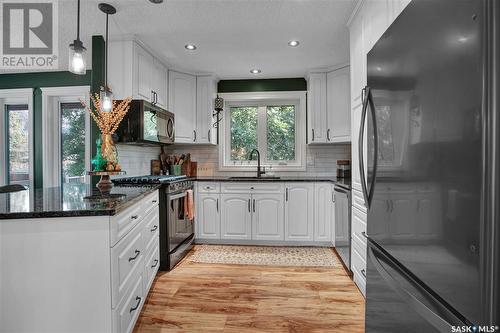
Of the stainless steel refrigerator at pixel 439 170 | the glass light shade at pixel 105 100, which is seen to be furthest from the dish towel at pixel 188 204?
the stainless steel refrigerator at pixel 439 170

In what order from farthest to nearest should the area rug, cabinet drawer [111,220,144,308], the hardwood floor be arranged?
the area rug
the hardwood floor
cabinet drawer [111,220,144,308]

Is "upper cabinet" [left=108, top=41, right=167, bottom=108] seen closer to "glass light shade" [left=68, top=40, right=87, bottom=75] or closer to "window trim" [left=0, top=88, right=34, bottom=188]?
"glass light shade" [left=68, top=40, right=87, bottom=75]

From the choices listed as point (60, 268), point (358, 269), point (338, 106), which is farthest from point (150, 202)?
point (338, 106)

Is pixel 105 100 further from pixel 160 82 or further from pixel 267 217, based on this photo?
pixel 267 217

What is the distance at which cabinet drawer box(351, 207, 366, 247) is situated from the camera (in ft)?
7.32

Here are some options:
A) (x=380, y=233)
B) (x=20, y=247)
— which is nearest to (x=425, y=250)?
(x=380, y=233)

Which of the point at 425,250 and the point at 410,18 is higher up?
the point at 410,18

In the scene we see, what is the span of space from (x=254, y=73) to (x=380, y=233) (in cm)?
342

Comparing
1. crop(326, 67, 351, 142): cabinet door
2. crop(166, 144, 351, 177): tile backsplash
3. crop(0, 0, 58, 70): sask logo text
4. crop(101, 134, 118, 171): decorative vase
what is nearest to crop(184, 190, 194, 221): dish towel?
crop(166, 144, 351, 177): tile backsplash

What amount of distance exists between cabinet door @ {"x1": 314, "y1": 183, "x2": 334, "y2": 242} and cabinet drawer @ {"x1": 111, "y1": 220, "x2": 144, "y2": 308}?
2.35 metres

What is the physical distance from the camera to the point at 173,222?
9.97 ft

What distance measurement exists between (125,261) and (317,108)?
3.18m

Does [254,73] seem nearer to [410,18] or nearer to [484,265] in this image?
[410,18]

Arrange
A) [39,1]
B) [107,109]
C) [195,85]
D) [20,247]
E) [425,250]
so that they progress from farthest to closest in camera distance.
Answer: [195,85] → [39,1] → [107,109] → [20,247] → [425,250]
